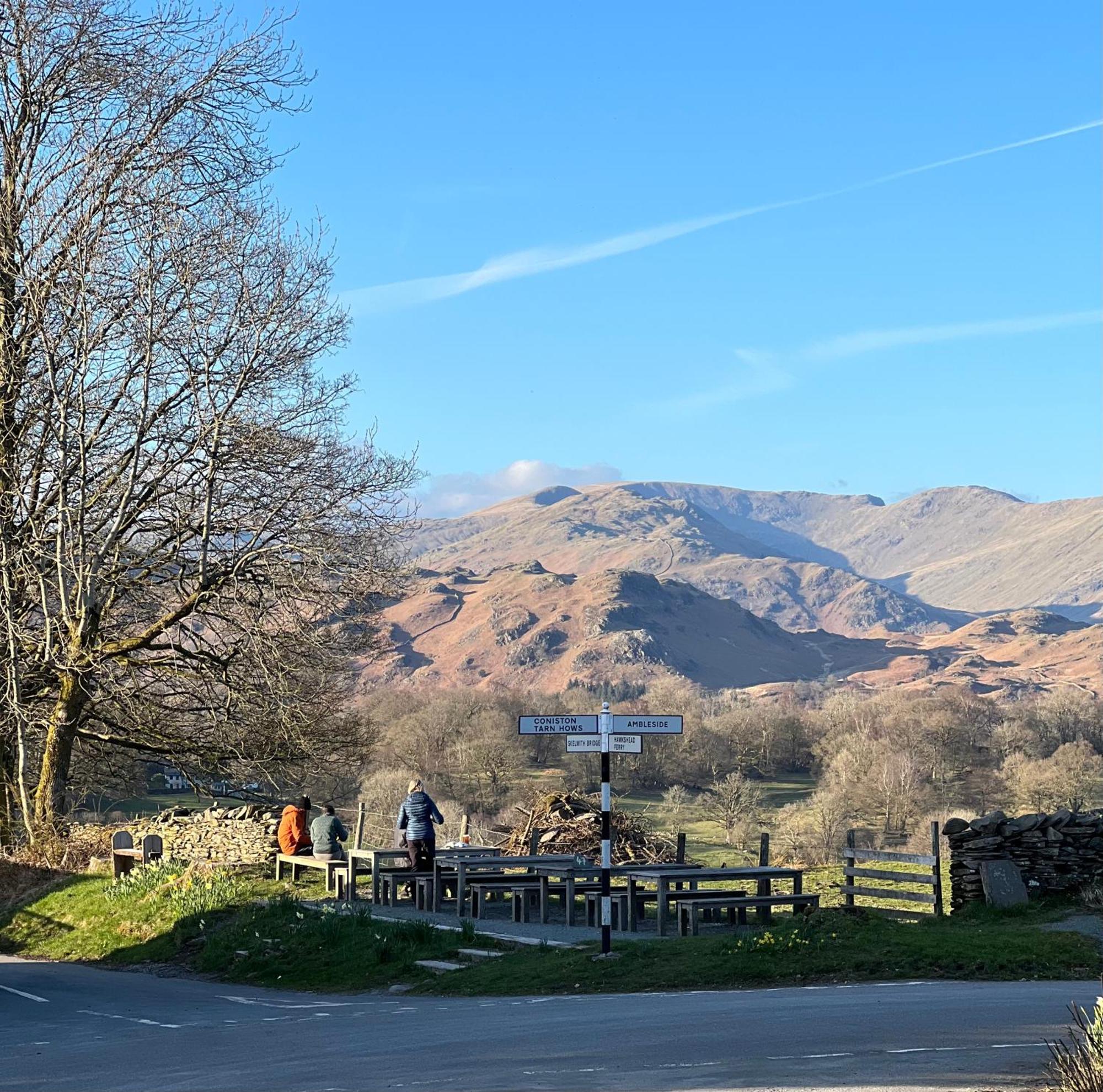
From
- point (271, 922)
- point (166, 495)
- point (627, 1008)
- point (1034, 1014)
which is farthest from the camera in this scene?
point (166, 495)

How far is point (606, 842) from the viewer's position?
1471cm

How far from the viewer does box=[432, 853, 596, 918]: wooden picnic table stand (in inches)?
733

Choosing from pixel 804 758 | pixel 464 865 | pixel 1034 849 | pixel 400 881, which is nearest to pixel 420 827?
pixel 400 881

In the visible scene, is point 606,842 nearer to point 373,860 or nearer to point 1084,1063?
point 373,860

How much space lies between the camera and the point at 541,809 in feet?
87.6

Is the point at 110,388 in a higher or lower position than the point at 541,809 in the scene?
higher

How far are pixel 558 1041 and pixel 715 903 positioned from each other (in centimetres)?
674

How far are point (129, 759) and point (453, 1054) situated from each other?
1881cm

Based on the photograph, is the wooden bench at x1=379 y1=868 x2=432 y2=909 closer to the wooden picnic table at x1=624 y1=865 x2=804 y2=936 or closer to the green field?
the wooden picnic table at x1=624 y1=865 x2=804 y2=936

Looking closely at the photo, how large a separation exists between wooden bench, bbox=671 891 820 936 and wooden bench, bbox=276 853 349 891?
5.43m

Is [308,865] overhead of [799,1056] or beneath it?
overhead

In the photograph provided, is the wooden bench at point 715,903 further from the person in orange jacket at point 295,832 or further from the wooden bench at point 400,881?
the person in orange jacket at point 295,832

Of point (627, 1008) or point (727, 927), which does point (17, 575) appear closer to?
point (727, 927)

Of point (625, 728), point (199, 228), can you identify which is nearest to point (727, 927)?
point (625, 728)
